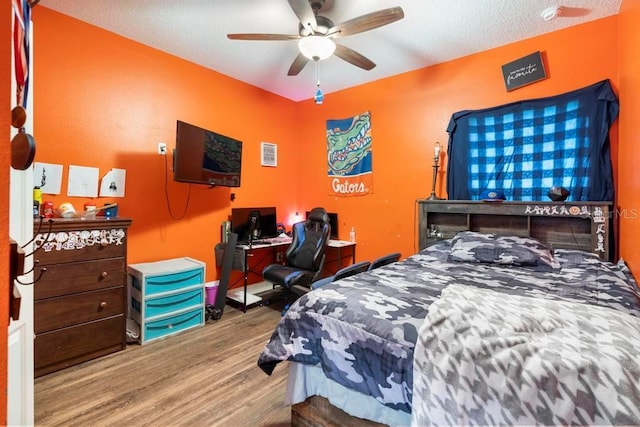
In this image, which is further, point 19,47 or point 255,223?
point 255,223

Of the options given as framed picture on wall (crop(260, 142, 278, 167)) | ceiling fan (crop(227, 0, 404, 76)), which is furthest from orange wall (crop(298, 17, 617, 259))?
ceiling fan (crop(227, 0, 404, 76))

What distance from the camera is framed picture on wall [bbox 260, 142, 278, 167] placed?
3.96 metres

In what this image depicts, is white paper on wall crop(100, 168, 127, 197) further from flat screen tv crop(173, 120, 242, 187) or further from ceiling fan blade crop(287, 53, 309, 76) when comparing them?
ceiling fan blade crop(287, 53, 309, 76)

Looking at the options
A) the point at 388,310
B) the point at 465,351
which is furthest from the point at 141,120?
the point at 465,351

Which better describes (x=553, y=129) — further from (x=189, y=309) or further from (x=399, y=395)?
(x=189, y=309)

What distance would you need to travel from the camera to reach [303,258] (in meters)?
3.30

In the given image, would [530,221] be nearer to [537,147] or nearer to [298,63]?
[537,147]

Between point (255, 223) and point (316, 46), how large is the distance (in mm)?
2030

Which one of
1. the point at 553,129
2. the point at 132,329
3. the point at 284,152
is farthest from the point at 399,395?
the point at 284,152

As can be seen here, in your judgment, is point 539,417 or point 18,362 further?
point 18,362

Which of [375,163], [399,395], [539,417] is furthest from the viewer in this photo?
[375,163]

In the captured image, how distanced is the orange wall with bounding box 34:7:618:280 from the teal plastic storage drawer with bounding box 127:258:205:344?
Answer: 35 centimetres

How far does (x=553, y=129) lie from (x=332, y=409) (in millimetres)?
2840

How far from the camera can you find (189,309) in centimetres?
274
